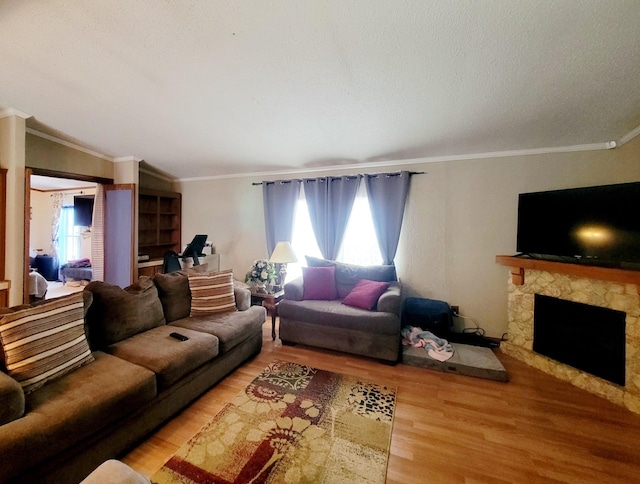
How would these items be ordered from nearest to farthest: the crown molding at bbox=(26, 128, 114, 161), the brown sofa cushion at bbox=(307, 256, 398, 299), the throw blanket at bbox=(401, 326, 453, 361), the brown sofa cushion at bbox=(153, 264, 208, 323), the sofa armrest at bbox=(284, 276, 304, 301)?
the brown sofa cushion at bbox=(153, 264, 208, 323)
the throw blanket at bbox=(401, 326, 453, 361)
the sofa armrest at bbox=(284, 276, 304, 301)
the brown sofa cushion at bbox=(307, 256, 398, 299)
the crown molding at bbox=(26, 128, 114, 161)

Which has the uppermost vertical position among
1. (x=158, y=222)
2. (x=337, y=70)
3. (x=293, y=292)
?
(x=337, y=70)

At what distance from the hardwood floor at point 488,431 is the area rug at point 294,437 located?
108 mm

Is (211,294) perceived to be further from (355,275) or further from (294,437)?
(355,275)

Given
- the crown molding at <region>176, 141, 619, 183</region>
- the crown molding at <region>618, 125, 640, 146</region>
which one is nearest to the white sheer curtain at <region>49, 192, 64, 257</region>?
the crown molding at <region>176, 141, 619, 183</region>

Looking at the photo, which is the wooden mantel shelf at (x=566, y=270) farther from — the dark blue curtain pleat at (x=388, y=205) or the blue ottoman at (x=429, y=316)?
the dark blue curtain pleat at (x=388, y=205)

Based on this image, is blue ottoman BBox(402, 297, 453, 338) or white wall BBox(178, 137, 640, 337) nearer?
white wall BBox(178, 137, 640, 337)

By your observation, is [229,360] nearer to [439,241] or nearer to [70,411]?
[70,411]

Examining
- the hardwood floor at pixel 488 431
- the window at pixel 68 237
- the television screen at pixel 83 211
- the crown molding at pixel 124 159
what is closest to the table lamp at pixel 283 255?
the hardwood floor at pixel 488 431

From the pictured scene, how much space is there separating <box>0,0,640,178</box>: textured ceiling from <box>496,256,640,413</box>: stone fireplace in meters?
1.40

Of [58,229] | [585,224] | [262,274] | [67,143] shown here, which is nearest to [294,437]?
[262,274]

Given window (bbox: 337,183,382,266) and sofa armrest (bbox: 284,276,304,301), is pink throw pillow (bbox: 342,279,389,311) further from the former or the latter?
window (bbox: 337,183,382,266)

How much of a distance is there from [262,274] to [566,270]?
319cm

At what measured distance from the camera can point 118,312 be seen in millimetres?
2100

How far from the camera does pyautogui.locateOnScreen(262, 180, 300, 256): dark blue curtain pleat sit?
4.11 meters
